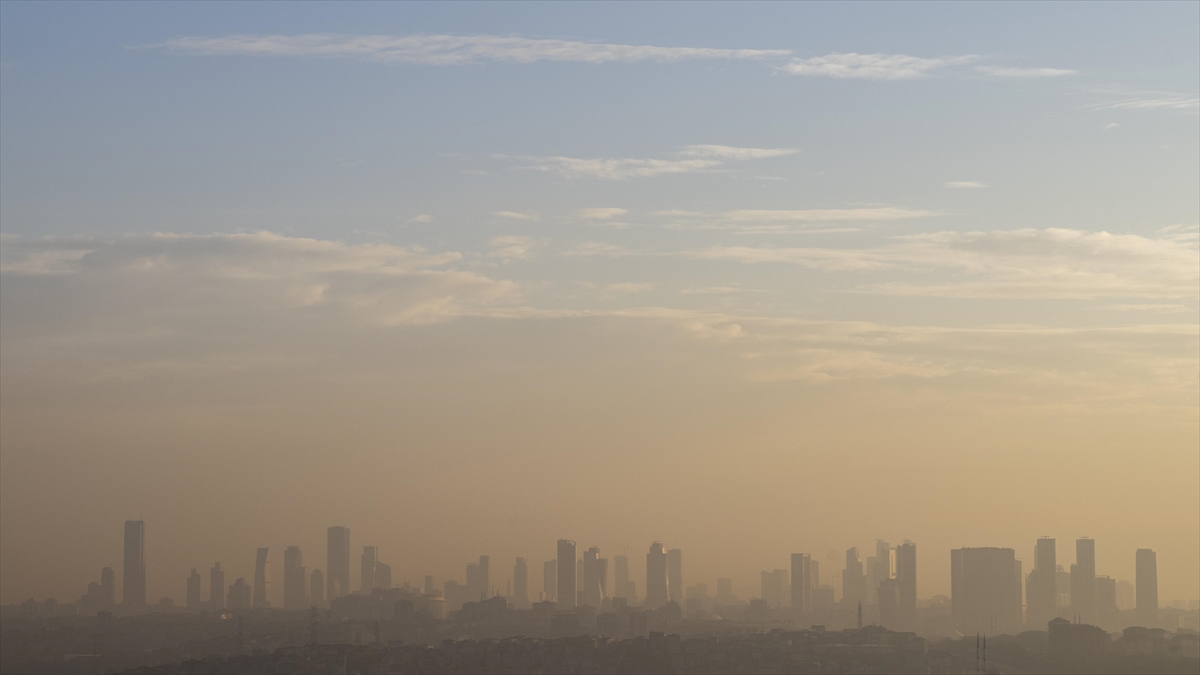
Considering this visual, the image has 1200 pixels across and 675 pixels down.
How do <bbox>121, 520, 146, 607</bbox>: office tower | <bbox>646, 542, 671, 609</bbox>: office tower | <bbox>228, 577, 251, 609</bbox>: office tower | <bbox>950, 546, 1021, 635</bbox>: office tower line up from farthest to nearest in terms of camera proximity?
<bbox>646, 542, 671, 609</bbox>: office tower, <bbox>950, 546, 1021, 635</bbox>: office tower, <bbox>228, 577, 251, 609</bbox>: office tower, <bbox>121, 520, 146, 607</bbox>: office tower

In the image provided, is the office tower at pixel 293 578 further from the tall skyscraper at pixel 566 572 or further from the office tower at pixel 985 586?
the office tower at pixel 985 586

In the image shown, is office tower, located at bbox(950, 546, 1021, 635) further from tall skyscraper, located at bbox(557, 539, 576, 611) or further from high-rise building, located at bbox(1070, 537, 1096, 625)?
tall skyscraper, located at bbox(557, 539, 576, 611)

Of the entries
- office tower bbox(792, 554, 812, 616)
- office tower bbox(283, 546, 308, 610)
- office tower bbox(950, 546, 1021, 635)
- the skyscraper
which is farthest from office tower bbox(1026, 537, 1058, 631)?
office tower bbox(283, 546, 308, 610)

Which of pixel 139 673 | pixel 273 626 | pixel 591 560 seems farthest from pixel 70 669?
pixel 591 560

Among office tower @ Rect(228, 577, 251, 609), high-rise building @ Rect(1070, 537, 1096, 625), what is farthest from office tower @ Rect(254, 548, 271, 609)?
high-rise building @ Rect(1070, 537, 1096, 625)

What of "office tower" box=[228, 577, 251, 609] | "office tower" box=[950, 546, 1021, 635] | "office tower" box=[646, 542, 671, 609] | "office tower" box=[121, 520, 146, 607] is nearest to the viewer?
"office tower" box=[121, 520, 146, 607]

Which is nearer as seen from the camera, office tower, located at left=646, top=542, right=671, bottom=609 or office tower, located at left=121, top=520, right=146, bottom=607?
office tower, located at left=121, top=520, right=146, bottom=607
